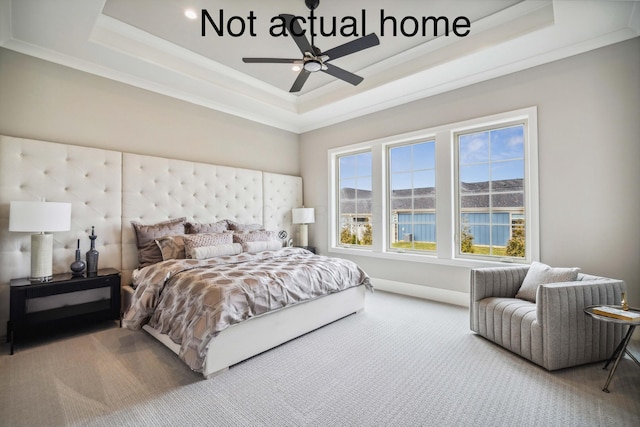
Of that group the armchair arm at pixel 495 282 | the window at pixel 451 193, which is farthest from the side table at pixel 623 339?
the window at pixel 451 193

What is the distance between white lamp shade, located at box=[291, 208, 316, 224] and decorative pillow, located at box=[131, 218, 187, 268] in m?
2.21

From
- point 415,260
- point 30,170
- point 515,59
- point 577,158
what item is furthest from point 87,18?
point 577,158

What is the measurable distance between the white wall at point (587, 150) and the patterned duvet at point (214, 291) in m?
2.45

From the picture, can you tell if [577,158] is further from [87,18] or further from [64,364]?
[64,364]

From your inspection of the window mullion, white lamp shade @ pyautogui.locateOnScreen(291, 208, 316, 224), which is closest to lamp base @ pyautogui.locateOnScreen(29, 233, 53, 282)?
white lamp shade @ pyautogui.locateOnScreen(291, 208, 316, 224)

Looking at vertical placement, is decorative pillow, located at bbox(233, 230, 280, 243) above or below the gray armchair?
above

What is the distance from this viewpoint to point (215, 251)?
135 inches

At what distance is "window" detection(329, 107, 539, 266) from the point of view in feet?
11.8

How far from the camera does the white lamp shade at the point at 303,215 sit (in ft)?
17.4

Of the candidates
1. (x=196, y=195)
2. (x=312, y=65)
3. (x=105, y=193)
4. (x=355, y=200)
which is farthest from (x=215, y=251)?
(x=355, y=200)

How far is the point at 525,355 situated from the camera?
2.43 meters

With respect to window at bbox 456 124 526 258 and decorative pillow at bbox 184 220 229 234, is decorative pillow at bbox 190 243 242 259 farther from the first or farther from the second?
window at bbox 456 124 526 258

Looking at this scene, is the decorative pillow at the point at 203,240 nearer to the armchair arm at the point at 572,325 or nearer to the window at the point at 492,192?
the window at the point at 492,192

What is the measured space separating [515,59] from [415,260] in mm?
2776
